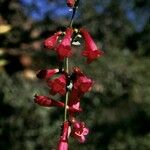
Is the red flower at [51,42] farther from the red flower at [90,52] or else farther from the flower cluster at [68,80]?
the red flower at [90,52]

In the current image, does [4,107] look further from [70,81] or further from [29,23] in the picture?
[70,81]

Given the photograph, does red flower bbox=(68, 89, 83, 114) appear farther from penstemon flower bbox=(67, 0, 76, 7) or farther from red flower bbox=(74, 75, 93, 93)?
penstemon flower bbox=(67, 0, 76, 7)

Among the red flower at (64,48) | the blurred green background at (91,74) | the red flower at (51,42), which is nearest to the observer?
the red flower at (64,48)

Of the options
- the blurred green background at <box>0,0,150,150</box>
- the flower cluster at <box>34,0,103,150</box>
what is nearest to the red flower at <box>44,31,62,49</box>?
the flower cluster at <box>34,0,103,150</box>

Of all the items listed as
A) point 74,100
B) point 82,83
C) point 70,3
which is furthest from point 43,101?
point 70,3

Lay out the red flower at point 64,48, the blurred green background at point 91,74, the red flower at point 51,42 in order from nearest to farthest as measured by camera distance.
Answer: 1. the red flower at point 64,48
2. the red flower at point 51,42
3. the blurred green background at point 91,74

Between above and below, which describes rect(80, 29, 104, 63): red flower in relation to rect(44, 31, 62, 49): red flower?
below

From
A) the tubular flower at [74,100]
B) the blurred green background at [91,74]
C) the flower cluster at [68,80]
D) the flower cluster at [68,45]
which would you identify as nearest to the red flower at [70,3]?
the flower cluster at [68,80]
